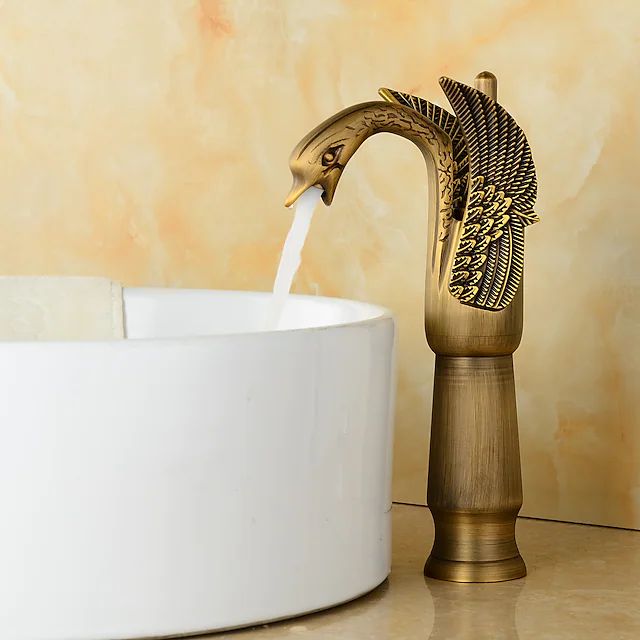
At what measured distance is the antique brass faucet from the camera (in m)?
0.83

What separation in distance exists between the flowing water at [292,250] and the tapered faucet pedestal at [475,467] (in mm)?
129

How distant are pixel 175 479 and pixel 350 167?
0.52 m

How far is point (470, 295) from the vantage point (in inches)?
32.5

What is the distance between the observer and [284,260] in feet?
3.04

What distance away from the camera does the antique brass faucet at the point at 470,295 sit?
826 mm

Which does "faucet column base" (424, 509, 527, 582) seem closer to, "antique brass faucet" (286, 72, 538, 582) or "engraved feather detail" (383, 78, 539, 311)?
"antique brass faucet" (286, 72, 538, 582)

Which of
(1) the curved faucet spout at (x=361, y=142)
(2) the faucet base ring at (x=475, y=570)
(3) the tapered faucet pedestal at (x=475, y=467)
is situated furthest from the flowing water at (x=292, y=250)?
(2) the faucet base ring at (x=475, y=570)

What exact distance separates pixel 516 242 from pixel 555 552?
26cm

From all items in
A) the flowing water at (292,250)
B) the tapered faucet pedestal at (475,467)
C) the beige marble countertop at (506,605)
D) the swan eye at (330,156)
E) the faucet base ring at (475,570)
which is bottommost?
the beige marble countertop at (506,605)

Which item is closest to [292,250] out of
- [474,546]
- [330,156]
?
[330,156]

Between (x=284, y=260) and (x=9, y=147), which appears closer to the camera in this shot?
(x=284, y=260)

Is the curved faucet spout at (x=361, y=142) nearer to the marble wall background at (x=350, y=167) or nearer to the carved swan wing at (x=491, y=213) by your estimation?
the carved swan wing at (x=491, y=213)

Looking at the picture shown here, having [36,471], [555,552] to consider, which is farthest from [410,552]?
[36,471]

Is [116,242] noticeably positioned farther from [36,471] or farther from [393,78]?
[36,471]
